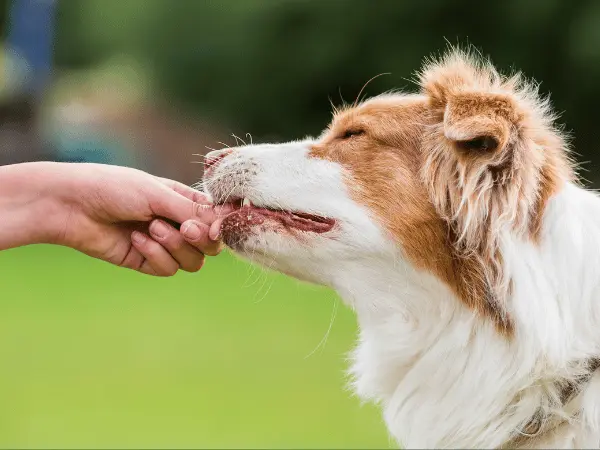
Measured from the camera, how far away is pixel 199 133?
947 inches

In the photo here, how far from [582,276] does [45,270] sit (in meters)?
11.9

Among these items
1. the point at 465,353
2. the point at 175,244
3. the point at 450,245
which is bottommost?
the point at 175,244

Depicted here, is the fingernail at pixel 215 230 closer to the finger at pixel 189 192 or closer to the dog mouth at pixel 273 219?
the dog mouth at pixel 273 219

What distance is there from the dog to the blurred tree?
1397 centimetres

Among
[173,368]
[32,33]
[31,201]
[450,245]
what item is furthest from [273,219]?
[32,33]

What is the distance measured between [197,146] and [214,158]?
19.2 meters

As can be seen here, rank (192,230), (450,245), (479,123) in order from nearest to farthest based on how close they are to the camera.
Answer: (479,123) < (450,245) < (192,230)

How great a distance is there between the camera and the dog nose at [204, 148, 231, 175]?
159 inches

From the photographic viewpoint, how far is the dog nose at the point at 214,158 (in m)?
4.03

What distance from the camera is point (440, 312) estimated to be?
3.62 metres

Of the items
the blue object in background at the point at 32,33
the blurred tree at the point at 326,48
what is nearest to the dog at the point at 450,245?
A: the blurred tree at the point at 326,48

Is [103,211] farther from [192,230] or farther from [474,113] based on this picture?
[474,113]

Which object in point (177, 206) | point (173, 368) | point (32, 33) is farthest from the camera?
point (32, 33)

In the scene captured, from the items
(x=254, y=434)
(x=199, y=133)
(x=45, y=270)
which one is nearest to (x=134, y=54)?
(x=199, y=133)
